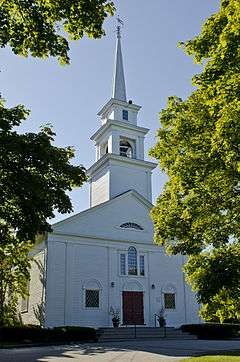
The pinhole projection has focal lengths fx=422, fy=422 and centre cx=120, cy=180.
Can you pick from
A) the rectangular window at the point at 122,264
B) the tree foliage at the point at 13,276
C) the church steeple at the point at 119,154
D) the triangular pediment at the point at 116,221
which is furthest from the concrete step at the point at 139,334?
the church steeple at the point at 119,154

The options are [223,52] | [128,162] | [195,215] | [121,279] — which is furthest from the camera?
[128,162]

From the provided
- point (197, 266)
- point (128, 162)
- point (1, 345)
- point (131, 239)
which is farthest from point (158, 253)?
point (197, 266)

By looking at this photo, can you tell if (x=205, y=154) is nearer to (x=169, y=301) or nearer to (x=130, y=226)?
(x=130, y=226)

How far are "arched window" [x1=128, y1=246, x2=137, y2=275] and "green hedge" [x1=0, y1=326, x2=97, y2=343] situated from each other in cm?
809

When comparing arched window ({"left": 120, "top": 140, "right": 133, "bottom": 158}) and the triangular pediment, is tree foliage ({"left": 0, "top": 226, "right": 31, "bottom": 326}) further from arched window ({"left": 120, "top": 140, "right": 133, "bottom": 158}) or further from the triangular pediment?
arched window ({"left": 120, "top": 140, "right": 133, "bottom": 158})

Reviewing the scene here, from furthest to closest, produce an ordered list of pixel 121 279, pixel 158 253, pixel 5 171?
pixel 158 253
pixel 121 279
pixel 5 171

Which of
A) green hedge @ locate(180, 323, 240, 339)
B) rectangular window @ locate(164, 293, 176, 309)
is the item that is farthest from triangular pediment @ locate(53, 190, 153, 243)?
green hedge @ locate(180, 323, 240, 339)

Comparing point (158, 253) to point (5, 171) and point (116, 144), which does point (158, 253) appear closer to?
point (116, 144)

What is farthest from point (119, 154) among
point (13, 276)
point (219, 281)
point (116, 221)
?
point (219, 281)

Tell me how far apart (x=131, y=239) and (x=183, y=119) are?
18.0m

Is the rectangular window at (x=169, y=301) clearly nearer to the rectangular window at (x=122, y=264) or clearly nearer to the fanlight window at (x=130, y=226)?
the rectangular window at (x=122, y=264)

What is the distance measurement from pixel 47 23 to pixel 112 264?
2336cm

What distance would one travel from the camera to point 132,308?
98.7ft

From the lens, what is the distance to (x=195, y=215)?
14203 millimetres
